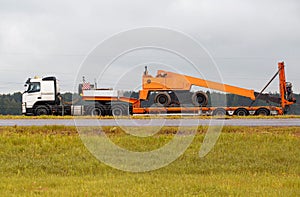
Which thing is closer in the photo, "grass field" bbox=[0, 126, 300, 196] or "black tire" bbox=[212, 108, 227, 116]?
"grass field" bbox=[0, 126, 300, 196]

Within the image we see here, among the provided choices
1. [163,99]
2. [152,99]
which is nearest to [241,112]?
[163,99]

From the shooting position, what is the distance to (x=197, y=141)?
19.2m

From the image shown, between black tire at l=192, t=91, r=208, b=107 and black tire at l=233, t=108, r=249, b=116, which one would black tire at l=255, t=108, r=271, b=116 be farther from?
black tire at l=192, t=91, r=208, b=107

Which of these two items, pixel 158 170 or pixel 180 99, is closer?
pixel 158 170

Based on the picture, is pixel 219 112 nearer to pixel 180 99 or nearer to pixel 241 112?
pixel 241 112

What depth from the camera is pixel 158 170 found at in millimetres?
14766

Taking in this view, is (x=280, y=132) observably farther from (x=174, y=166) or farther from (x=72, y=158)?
(x=72, y=158)

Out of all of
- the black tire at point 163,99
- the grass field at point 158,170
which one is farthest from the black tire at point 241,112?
the grass field at point 158,170

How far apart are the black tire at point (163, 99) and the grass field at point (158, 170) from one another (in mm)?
17358

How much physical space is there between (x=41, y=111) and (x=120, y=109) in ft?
19.6

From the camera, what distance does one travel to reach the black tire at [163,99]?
40.1 metres

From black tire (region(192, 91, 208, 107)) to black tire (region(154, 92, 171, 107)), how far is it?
6.57 feet

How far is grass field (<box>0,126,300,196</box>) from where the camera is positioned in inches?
432

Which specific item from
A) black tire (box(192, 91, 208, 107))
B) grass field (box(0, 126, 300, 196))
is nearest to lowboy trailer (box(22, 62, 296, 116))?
black tire (box(192, 91, 208, 107))
